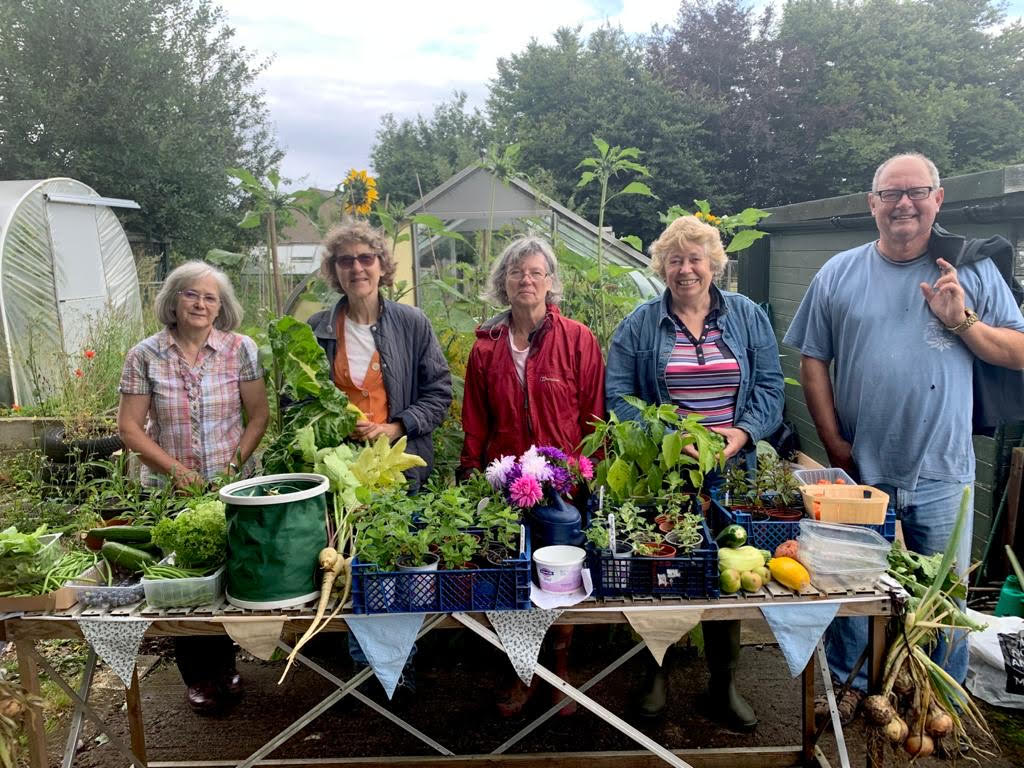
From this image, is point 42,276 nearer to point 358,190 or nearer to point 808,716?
point 358,190

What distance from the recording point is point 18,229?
879 centimetres

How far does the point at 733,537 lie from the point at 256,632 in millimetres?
1343

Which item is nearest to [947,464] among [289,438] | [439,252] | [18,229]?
[289,438]

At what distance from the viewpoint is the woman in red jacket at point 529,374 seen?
293 centimetres

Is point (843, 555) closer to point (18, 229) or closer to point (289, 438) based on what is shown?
point (289, 438)

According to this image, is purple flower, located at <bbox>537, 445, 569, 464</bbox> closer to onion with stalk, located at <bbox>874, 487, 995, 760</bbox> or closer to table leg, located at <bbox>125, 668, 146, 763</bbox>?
onion with stalk, located at <bbox>874, 487, 995, 760</bbox>

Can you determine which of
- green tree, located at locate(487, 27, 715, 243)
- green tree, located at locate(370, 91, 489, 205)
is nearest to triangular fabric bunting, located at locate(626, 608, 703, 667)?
green tree, located at locate(487, 27, 715, 243)

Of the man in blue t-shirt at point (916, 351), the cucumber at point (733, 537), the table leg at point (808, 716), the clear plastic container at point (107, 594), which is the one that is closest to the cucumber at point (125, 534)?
the clear plastic container at point (107, 594)

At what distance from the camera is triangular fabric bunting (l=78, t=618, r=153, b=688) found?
2.03 meters

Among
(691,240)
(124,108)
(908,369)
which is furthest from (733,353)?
(124,108)

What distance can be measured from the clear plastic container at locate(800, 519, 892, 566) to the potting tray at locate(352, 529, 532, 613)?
823 millimetres

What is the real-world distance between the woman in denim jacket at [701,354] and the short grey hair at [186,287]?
1573 mm

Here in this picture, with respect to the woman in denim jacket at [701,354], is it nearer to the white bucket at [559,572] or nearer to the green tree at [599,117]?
the white bucket at [559,572]

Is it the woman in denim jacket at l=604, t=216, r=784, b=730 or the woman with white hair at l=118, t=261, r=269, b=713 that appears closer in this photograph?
the woman in denim jacket at l=604, t=216, r=784, b=730
